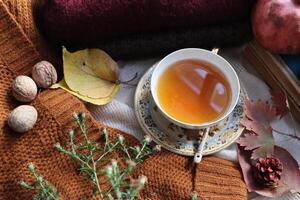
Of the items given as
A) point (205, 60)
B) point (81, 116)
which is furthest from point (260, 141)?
point (81, 116)

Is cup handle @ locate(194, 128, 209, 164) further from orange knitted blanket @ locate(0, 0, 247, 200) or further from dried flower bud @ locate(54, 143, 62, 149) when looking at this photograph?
dried flower bud @ locate(54, 143, 62, 149)

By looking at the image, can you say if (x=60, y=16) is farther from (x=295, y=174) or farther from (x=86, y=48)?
(x=295, y=174)

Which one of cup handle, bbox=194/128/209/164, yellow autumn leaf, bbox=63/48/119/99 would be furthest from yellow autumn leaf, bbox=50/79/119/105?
cup handle, bbox=194/128/209/164

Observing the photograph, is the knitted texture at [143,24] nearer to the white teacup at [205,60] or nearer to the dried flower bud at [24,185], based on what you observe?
the white teacup at [205,60]

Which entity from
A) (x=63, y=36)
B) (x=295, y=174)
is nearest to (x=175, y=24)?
(x=63, y=36)

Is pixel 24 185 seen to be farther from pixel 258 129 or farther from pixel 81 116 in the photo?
pixel 258 129

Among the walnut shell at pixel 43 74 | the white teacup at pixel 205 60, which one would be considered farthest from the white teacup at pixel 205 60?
the walnut shell at pixel 43 74
